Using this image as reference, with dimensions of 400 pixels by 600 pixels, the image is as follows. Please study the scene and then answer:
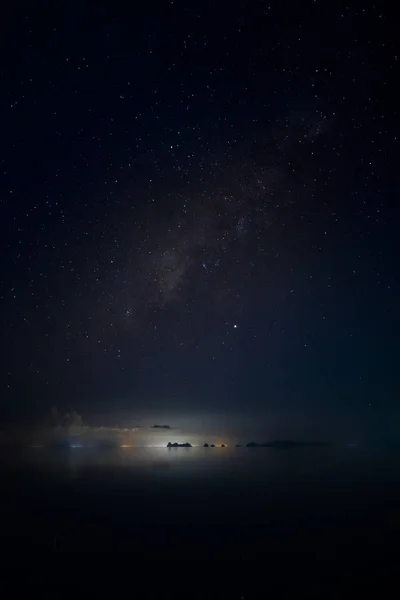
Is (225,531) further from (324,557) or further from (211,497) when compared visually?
(211,497)

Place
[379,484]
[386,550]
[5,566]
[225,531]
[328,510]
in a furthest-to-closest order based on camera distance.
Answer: [379,484]
[328,510]
[225,531]
[386,550]
[5,566]

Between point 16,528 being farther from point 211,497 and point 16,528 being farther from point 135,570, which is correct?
point 211,497

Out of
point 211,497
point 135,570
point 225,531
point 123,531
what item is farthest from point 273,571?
point 211,497

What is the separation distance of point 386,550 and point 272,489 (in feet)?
97.5

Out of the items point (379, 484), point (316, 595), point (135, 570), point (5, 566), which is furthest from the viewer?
point (379, 484)

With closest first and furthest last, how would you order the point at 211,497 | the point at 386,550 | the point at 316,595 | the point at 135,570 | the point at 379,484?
the point at 316,595 → the point at 135,570 → the point at 386,550 → the point at 211,497 → the point at 379,484

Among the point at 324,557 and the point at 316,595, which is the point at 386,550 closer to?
the point at 324,557

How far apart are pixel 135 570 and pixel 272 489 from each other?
114 ft

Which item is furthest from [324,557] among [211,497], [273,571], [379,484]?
[379,484]

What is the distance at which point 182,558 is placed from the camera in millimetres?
21641

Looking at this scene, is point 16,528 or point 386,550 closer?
point 386,550

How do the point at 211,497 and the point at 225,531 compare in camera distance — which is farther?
the point at 211,497

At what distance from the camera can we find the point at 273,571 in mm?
19656

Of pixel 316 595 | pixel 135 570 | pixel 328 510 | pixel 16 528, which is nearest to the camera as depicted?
pixel 316 595
